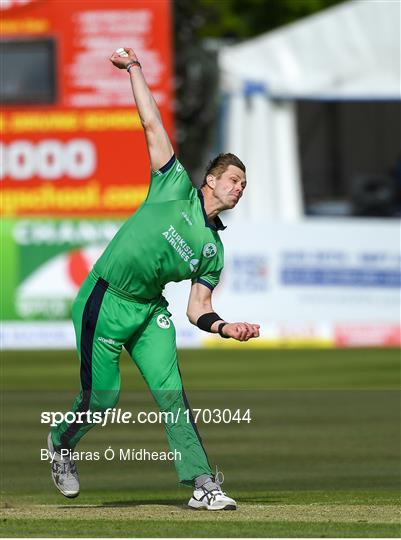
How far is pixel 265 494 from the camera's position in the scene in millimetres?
9664

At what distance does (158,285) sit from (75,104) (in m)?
14.4

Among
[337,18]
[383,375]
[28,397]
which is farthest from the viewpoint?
[337,18]

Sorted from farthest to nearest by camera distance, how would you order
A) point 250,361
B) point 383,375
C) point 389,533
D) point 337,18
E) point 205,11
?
point 205,11 < point 337,18 < point 250,361 < point 383,375 < point 389,533

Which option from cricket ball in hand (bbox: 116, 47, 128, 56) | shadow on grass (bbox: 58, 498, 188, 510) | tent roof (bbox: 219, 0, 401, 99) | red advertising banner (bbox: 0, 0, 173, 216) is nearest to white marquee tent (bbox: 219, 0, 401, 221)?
tent roof (bbox: 219, 0, 401, 99)

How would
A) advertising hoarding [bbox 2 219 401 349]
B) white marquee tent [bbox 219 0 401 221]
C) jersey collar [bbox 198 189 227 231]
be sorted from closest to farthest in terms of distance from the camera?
jersey collar [bbox 198 189 227 231], advertising hoarding [bbox 2 219 401 349], white marquee tent [bbox 219 0 401 221]

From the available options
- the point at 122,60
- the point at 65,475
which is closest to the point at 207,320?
the point at 65,475

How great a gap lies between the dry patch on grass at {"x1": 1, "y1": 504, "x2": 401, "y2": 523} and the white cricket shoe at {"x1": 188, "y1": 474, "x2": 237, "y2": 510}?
0.20 feet

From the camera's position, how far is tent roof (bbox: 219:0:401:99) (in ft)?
83.2

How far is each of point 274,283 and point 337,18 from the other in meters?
6.06

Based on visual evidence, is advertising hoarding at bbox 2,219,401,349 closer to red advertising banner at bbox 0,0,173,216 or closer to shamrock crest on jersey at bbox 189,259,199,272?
red advertising banner at bbox 0,0,173,216

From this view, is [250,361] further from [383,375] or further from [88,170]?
[88,170]

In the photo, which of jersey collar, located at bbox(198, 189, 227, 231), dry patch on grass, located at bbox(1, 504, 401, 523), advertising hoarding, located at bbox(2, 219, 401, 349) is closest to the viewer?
dry patch on grass, located at bbox(1, 504, 401, 523)

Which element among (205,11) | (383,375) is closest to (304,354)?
(383,375)

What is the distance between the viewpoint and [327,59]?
1004 inches
